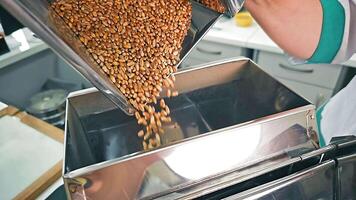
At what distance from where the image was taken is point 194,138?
0.59 meters

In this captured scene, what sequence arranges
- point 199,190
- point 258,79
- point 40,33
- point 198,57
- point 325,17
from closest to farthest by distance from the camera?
point 40,33 → point 199,190 → point 325,17 → point 258,79 → point 198,57

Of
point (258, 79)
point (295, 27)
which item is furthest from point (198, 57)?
point (295, 27)

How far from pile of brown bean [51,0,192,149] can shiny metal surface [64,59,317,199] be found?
137 millimetres

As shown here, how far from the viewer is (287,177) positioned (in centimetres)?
64

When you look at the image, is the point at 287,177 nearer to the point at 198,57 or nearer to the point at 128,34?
the point at 128,34

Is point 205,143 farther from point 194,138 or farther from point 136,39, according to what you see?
point 136,39

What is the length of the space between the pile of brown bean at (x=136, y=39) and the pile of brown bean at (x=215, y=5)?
0.04 m

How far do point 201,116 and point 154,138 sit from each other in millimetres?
202

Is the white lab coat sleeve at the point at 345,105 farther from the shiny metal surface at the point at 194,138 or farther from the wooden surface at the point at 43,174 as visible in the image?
the wooden surface at the point at 43,174

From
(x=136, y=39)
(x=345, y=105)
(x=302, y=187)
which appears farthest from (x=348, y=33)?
(x=136, y=39)

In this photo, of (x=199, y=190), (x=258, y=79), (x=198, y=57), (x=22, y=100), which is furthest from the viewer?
(x=198, y=57)

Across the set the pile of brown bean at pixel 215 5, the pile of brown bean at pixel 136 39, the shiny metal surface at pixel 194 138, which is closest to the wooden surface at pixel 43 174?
the shiny metal surface at pixel 194 138

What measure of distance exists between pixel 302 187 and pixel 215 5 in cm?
Answer: 49

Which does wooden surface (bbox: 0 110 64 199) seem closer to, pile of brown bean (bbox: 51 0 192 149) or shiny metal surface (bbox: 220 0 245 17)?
pile of brown bean (bbox: 51 0 192 149)
